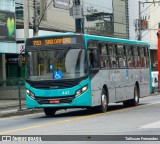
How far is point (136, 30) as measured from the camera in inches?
2554

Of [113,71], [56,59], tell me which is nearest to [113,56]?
[113,71]

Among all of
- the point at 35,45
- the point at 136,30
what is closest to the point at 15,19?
the point at 35,45

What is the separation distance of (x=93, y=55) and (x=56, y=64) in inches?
60.5

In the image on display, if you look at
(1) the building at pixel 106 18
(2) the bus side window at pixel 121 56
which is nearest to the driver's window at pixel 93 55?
(2) the bus side window at pixel 121 56

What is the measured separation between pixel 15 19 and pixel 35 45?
2144cm

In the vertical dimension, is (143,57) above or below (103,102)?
above

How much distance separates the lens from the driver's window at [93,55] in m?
20.0

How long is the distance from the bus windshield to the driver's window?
0.40 metres

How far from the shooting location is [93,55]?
20219 millimetres

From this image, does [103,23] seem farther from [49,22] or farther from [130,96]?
[130,96]

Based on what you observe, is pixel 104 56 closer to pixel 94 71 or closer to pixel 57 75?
pixel 94 71

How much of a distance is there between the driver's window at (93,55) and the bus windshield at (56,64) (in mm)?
403

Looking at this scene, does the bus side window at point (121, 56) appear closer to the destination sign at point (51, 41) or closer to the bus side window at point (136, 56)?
the bus side window at point (136, 56)

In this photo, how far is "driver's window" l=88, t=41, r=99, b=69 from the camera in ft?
65.7
